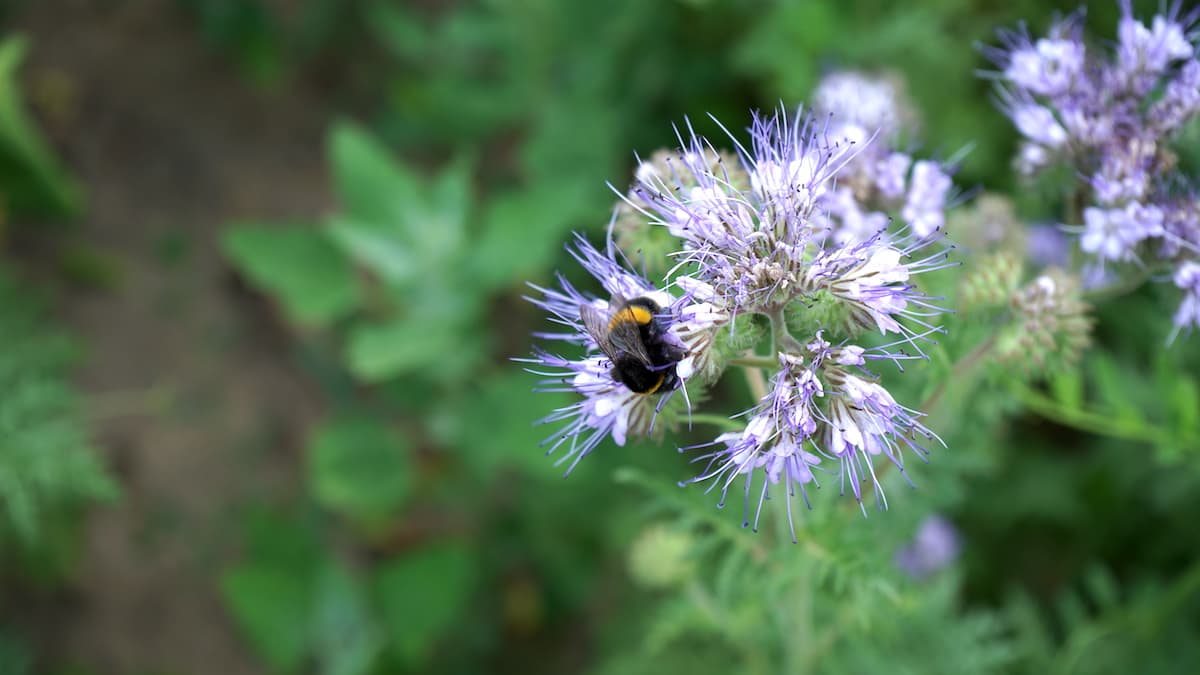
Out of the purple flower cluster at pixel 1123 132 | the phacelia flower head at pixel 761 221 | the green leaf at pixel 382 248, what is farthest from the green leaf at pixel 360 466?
the purple flower cluster at pixel 1123 132

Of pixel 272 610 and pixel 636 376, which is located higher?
pixel 272 610

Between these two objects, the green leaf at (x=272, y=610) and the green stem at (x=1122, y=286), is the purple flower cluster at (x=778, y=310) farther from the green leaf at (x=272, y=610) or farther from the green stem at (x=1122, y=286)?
the green leaf at (x=272, y=610)

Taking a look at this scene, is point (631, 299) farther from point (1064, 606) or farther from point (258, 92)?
point (258, 92)

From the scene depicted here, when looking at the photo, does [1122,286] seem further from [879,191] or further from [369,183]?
[369,183]

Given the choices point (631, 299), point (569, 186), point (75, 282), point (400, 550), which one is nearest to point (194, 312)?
point (75, 282)

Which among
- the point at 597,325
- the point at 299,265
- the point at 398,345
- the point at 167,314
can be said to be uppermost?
the point at 167,314

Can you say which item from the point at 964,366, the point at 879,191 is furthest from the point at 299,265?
the point at 964,366
